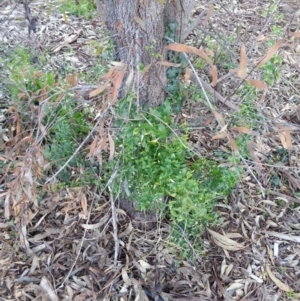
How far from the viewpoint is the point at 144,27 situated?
61.9 inches

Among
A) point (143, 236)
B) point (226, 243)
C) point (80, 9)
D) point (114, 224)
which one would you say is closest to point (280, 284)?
point (226, 243)

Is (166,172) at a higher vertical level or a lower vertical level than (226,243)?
higher

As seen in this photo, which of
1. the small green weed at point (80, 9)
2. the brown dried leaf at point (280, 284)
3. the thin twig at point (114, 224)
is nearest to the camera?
the thin twig at point (114, 224)

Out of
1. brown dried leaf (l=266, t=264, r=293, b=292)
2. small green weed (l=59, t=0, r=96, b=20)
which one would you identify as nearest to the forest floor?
brown dried leaf (l=266, t=264, r=293, b=292)

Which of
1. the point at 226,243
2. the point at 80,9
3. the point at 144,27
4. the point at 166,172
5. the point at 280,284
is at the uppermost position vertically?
the point at 144,27

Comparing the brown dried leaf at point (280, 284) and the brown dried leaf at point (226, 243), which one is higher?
the brown dried leaf at point (226, 243)

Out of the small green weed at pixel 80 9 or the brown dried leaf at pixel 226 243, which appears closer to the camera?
the brown dried leaf at pixel 226 243

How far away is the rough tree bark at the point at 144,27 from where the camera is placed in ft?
5.28

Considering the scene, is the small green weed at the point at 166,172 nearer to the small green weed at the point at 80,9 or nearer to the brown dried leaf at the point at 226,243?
the brown dried leaf at the point at 226,243

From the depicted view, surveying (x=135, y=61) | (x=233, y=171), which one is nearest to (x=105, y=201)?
(x=233, y=171)

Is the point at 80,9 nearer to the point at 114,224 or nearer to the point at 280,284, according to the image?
the point at 114,224

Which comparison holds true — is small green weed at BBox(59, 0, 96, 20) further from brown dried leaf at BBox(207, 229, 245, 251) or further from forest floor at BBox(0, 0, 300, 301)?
brown dried leaf at BBox(207, 229, 245, 251)

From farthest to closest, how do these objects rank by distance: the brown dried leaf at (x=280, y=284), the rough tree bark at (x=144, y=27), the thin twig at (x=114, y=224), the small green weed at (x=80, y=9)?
the small green weed at (x=80, y=9) < the brown dried leaf at (x=280, y=284) < the thin twig at (x=114, y=224) < the rough tree bark at (x=144, y=27)

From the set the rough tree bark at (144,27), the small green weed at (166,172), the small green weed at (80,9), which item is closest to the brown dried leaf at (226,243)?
the small green weed at (166,172)
